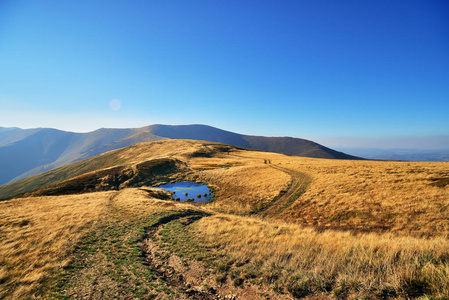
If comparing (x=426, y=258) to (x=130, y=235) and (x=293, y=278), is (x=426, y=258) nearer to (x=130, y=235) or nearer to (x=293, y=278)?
(x=293, y=278)

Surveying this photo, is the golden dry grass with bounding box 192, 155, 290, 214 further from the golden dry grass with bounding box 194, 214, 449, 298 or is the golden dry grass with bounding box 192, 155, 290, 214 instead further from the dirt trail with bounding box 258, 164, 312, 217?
the golden dry grass with bounding box 194, 214, 449, 298

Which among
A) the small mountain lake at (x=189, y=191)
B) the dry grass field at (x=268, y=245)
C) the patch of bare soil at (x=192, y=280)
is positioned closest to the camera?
the dry grass field at (x=268, y=245)

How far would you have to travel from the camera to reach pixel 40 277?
10031 millimetres

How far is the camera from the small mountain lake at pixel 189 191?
119 feet

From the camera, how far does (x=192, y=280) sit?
31.3 feet

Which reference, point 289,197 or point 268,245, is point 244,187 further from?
point 268,245

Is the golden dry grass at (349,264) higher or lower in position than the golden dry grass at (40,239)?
higher

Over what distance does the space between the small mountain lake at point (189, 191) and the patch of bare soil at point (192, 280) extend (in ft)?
73.6

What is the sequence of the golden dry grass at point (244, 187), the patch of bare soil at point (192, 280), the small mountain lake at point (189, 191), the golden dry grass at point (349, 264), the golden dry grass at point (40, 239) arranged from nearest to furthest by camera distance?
the golden dry grass at point (349, 264) → the patch of bare soil at point (192, 280) → the golden dry grass at point (40, 239) → the golden dry grass at point (244, 187) → the small mountain lake at point (189, 191)

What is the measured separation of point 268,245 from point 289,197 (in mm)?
19114

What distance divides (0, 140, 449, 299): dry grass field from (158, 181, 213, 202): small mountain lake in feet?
22.7

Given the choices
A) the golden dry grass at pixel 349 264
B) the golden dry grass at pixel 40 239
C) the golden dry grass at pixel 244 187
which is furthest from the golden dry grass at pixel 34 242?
the golden dry grass at pixel 244 187

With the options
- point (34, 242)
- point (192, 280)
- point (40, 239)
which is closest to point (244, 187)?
point (192, 280)

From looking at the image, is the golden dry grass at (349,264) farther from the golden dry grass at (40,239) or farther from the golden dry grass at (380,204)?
the golden dry grass at (40,239)
